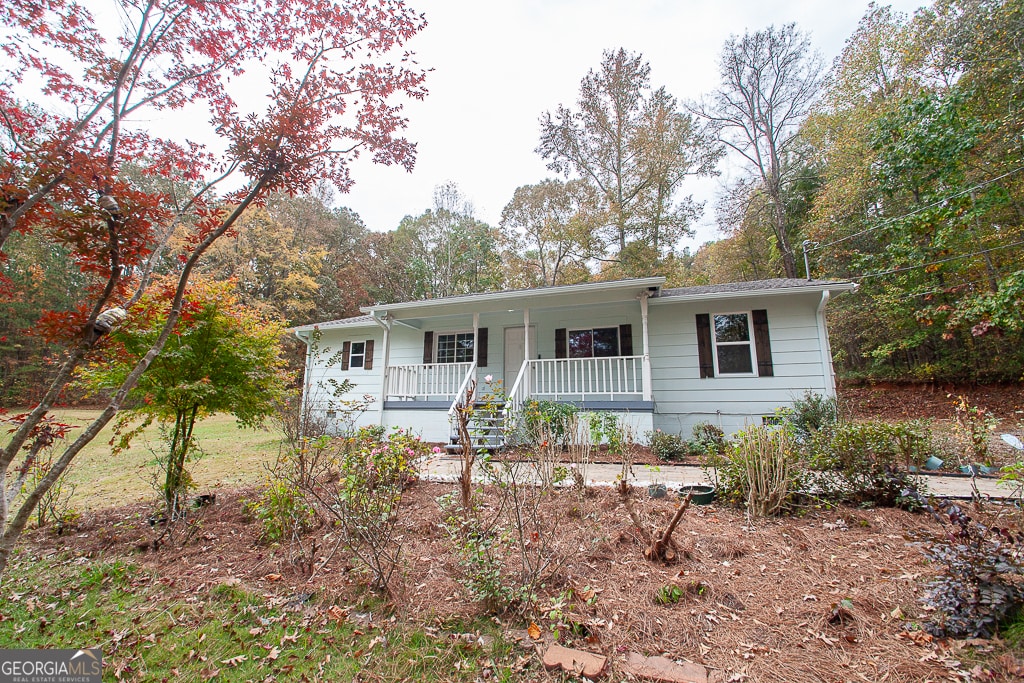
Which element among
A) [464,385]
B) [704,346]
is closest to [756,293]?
[704,346]

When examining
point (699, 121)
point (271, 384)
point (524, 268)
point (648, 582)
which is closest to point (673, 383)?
point (648, 582)

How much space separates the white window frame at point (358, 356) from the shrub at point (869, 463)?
10.7m

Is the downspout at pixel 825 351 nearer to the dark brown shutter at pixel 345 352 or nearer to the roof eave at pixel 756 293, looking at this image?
the roof eave at pixel 756 293

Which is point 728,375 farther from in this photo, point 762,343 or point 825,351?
point 825,351

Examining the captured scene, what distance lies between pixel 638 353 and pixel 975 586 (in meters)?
7.28

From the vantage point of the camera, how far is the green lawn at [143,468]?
551 cm

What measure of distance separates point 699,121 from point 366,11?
18.6 metres

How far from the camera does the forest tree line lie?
10188 millimetres

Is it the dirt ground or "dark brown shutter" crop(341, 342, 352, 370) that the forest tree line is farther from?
"dark brown shutter" crop(341, 342, 352, 370)

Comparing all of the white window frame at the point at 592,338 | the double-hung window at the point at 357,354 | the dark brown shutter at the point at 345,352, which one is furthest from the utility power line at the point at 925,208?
the dark brown shutter at the point at 345,352

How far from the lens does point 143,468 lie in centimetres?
684

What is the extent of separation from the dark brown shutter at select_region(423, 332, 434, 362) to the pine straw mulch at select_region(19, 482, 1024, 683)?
7024 mm

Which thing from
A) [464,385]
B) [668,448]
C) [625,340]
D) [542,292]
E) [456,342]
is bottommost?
[668,448]

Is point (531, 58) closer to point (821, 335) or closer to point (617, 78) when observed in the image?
point (821, 335)
